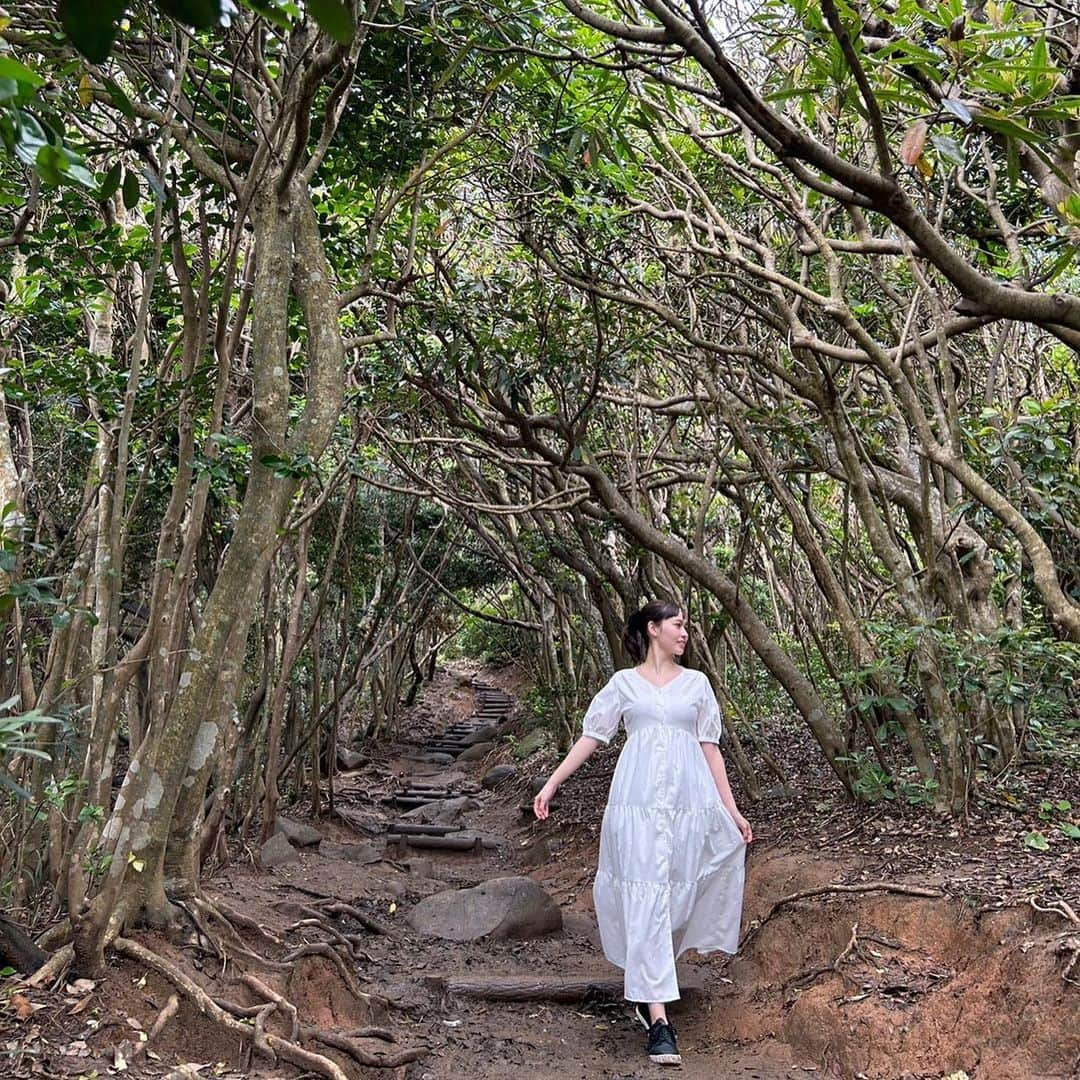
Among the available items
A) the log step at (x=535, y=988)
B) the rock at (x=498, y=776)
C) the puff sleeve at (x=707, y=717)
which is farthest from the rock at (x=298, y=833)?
the rock at (x=498, y=776)

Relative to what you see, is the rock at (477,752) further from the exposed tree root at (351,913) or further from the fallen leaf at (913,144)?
the fallen leaf at (913,144)

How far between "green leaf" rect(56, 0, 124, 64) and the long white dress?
403 centimetres

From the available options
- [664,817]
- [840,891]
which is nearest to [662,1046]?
[664,817]

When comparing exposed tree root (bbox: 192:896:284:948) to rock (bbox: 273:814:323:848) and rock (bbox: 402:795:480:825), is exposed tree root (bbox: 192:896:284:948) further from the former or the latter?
rock (bbox: 402:795:480:825)

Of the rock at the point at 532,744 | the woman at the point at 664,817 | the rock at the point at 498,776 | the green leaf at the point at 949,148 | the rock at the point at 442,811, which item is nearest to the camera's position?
the green leaf at the point at 949,148

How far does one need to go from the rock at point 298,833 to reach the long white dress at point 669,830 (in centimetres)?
450

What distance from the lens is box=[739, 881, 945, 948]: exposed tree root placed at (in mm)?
4230

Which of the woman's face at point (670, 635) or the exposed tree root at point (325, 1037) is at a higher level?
the woman's face at point (670, 635)

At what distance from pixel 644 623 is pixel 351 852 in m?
5.09

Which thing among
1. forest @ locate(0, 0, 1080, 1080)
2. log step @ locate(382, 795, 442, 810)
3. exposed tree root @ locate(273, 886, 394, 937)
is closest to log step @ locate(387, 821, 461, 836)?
forest @ locate(0, 0, 1080, 1080)

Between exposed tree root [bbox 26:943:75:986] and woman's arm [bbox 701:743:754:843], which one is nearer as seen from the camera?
exposed tree root [bbox 26:943:75:986]

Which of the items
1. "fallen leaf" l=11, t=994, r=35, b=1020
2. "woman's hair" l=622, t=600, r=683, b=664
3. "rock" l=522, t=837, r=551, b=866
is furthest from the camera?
"rock" l=522, t=837, r=551, b=866

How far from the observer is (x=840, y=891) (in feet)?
14.9

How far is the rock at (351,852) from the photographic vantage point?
855 cm
